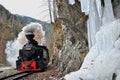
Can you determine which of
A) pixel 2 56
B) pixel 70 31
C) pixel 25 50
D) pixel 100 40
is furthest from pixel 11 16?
pixel 100 40

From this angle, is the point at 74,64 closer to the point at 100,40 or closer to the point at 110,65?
the point at 100,40

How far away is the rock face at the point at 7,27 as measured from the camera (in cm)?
6944

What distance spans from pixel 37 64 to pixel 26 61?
838 mm

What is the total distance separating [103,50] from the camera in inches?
325

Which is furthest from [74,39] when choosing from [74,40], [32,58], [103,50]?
[32,58]

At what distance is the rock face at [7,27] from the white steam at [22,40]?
3.91 feet

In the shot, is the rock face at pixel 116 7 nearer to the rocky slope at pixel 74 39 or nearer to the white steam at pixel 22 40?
the rocky slope at pixel 74 39

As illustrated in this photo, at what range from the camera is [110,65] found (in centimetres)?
749

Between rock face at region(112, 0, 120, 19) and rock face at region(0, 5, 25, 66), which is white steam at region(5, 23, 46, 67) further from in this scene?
rock face at region(112, 0, 120, 19)

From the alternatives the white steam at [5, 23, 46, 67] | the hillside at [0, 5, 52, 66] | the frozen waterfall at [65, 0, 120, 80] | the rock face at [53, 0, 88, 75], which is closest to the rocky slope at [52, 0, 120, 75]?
the rock face at [53, 0, 88, 75]

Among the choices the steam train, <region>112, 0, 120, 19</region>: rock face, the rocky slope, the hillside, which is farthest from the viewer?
the hillside

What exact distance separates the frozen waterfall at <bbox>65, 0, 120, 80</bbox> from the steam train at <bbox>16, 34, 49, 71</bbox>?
10.2m

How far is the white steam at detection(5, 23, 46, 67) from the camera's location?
83.8 ft

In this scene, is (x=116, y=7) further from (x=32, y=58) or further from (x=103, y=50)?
(x=32, y=58)
